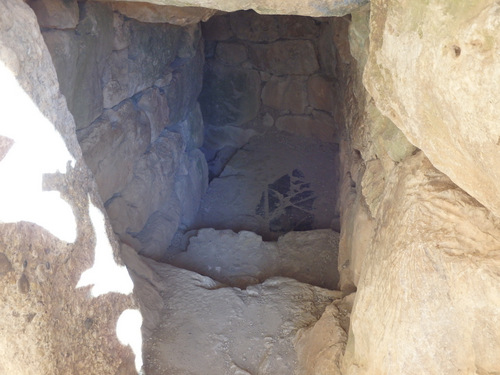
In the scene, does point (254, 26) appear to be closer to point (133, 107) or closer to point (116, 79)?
point (133, 107)

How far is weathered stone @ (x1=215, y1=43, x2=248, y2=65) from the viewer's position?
488 centimetres

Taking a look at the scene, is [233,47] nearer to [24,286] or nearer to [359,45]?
[359,45]

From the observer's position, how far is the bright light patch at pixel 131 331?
60.9 inches

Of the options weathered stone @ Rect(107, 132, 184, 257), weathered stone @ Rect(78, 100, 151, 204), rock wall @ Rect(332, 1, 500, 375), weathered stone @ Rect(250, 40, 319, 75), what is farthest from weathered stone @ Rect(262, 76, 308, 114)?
rock wall @ Rect(332, 1, 500, 375)

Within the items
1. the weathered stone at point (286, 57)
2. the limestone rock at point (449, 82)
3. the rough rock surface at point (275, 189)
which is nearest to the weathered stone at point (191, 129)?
the rough rock surface at point (275, 189)

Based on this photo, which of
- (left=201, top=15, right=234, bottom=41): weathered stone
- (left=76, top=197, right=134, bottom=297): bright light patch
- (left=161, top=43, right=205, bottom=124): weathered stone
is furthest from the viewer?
(left=201, top=15, right=234, bottom=41): weathered stone

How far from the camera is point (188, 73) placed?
11.6ft

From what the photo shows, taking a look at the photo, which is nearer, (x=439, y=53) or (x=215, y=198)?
(x=439, y=53)

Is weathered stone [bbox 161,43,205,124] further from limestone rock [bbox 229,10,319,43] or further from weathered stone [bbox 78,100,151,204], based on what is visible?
limestone rock [bbox 229,10,319,43]

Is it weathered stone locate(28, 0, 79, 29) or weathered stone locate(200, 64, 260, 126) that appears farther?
weathered stone locate(200, 64, 260, 126)

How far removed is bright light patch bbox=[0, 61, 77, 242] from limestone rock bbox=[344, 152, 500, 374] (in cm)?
97

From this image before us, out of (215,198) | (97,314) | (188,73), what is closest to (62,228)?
(97,314)

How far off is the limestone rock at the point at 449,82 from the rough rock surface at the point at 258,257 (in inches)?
66.7

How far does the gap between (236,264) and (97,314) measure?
149cm
